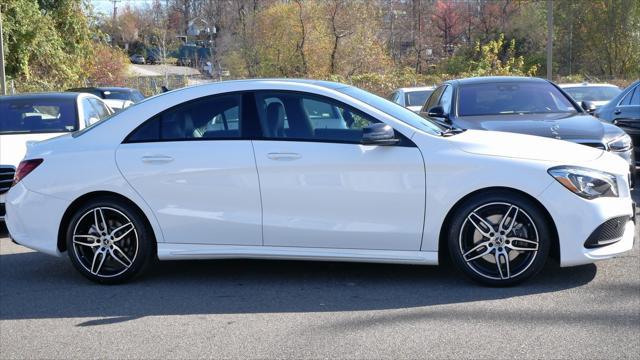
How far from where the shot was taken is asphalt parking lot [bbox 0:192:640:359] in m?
4.58

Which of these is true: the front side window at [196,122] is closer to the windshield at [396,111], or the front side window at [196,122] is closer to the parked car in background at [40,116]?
the windshield at [396,111]

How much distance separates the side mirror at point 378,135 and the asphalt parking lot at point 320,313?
3.72 feet

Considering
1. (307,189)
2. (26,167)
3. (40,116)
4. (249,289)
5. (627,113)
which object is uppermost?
(40,116)

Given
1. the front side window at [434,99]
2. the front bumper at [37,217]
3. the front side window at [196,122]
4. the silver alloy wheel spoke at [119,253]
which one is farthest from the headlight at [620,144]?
the front bumper at [37,217]

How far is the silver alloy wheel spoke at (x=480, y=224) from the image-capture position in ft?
18.2

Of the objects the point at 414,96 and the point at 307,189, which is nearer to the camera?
the point at 307,189

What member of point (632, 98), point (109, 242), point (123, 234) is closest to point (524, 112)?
point (632, 98)

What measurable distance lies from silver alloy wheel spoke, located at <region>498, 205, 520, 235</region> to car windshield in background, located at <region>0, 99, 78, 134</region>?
5.90 meters

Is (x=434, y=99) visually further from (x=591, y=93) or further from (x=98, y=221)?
(x=591, y=93)

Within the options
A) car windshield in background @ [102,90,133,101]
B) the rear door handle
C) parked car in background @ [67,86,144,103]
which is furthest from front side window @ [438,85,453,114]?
car windshield in background @ [102,90,133,101]

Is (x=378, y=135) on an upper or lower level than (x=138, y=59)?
lower

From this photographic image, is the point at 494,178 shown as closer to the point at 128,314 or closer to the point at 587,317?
the point at 587,317

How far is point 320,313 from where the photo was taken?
524cm

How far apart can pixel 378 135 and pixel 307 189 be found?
69 centimetres
